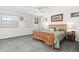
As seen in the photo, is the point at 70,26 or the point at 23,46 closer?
the point at 23,46

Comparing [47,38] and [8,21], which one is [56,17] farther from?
[8,21]

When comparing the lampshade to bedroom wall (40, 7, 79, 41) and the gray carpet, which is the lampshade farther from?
the gray carpet

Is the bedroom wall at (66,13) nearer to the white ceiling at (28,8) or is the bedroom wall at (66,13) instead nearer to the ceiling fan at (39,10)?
the white ceiling at (28,8)

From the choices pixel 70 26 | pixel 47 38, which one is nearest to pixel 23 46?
pixel 47 38

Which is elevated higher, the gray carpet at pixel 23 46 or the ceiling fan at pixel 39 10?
the ceiling fan at pixel 39 10

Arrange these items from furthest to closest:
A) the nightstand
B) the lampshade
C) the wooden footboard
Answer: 1. the wooden footboard
2. the lampshade
3. the nightstand

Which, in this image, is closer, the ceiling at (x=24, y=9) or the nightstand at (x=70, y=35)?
the ceiling at (x=24, y=9)

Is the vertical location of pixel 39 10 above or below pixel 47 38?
above

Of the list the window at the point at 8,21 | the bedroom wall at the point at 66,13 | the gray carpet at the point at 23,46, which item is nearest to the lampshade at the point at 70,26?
the bedroom wall at the point at 66,13

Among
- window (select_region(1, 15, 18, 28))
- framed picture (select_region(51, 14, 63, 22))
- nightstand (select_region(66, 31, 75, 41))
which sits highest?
framed picture (select_region(51, 14, 63, 22))

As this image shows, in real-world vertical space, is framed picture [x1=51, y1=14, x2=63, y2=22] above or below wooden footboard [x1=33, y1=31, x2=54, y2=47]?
above

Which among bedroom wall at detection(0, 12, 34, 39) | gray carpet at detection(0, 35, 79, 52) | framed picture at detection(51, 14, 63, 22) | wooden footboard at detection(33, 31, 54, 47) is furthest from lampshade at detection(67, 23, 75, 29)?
bedroom wall at detection(0, 12, 34, 39)
